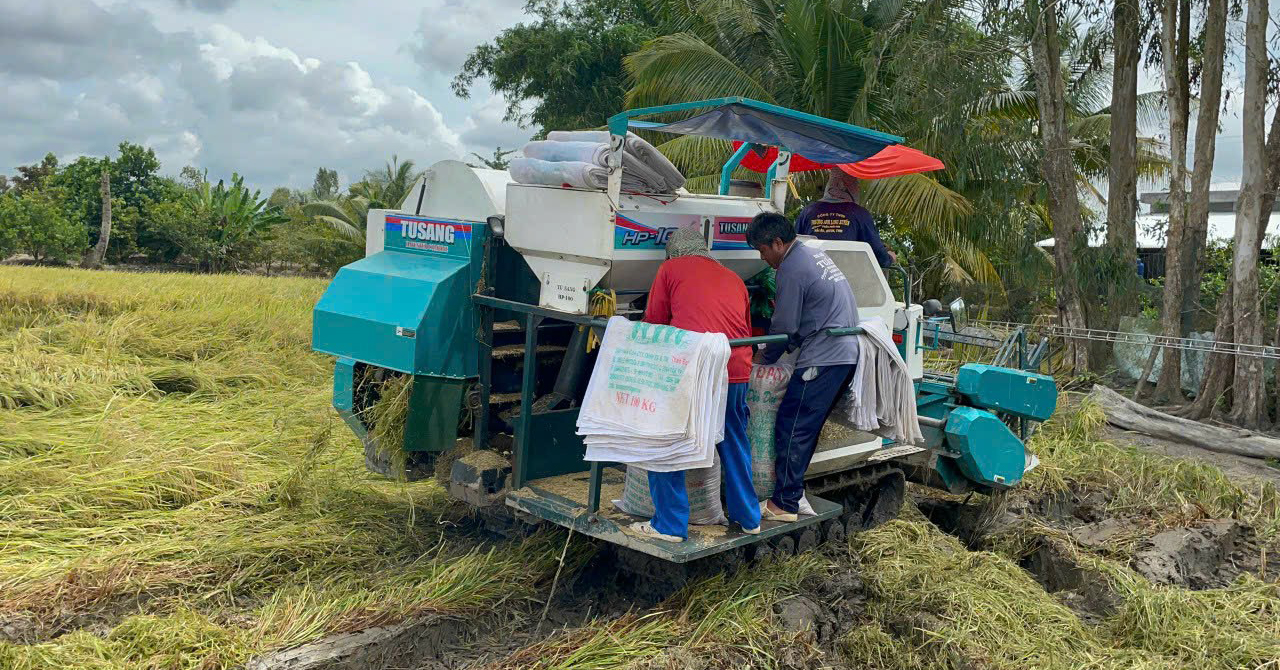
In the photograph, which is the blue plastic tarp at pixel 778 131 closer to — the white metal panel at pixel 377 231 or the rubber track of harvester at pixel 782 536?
the white metal panel at pixel 377 231

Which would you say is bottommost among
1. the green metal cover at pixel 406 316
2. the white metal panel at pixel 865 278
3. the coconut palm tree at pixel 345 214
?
the green metal cover at pixel 406 316

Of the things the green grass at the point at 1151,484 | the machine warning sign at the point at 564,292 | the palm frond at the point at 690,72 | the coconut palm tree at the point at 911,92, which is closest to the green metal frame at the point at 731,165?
the machine warning sign at the point at 564,292

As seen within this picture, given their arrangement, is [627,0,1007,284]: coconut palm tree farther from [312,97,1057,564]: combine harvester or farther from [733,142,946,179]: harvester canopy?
[312,97,1057,564]: combine harvester

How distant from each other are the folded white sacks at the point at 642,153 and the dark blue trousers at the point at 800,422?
1.25 meters

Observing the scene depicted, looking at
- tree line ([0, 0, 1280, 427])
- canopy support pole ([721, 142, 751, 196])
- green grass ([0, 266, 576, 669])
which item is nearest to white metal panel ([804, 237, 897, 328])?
canopy support pole ([721, 142, 751, 196])

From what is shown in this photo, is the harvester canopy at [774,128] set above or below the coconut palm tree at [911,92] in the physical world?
below

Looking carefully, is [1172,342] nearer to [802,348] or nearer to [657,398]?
[802,348]

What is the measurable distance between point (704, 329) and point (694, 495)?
2.91ft

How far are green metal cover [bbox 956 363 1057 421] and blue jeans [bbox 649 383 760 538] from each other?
106 inches

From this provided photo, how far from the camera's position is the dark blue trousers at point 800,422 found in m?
5.20

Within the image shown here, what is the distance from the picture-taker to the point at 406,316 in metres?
5.20

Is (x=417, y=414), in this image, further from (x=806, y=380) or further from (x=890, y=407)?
(x=890, y=407)

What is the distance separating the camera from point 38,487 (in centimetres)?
633

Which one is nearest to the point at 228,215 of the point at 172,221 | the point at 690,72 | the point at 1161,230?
the point at 172,221
